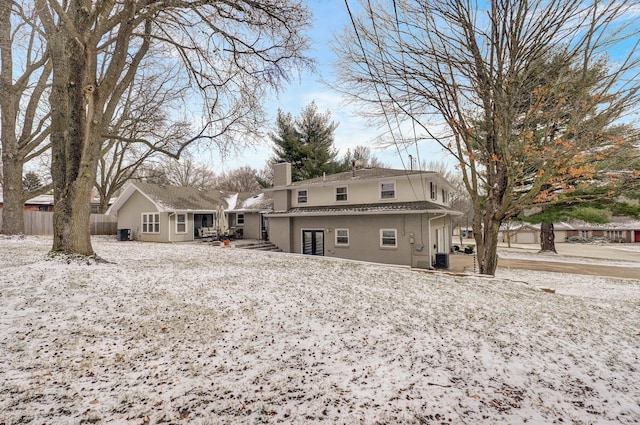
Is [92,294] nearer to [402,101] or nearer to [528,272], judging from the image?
[402,101]

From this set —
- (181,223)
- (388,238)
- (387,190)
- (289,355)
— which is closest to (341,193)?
(387,190)

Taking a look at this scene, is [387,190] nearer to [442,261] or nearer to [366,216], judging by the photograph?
[366,216]

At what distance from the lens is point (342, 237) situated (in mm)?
16594

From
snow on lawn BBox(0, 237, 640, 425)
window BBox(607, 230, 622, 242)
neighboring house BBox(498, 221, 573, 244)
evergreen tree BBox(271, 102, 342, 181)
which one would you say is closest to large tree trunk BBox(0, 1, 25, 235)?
snow on lawn BBox(0, 237, 640, 425)

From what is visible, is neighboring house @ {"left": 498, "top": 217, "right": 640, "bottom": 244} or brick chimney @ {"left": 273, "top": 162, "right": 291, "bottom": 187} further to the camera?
neighboring house @ {"left": 498, "top": 217, "right": 640, "bottom": 244}

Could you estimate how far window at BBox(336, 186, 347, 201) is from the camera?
56.9ft

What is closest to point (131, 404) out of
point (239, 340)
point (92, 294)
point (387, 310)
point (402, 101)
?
point (239, 340)

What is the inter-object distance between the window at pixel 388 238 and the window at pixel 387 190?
1.97m

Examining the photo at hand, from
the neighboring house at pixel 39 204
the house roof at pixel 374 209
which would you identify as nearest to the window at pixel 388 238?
the house roof at pixel 374 209

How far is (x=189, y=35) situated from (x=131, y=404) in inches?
381

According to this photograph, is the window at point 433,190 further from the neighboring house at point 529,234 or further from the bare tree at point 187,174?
the neighboring house at point 529,234

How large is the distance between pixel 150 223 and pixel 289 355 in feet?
64.1

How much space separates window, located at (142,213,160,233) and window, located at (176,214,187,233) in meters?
1.20

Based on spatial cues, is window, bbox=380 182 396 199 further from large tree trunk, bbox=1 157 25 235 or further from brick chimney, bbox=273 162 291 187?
large tree trunk, bbox=1 157 25 235
